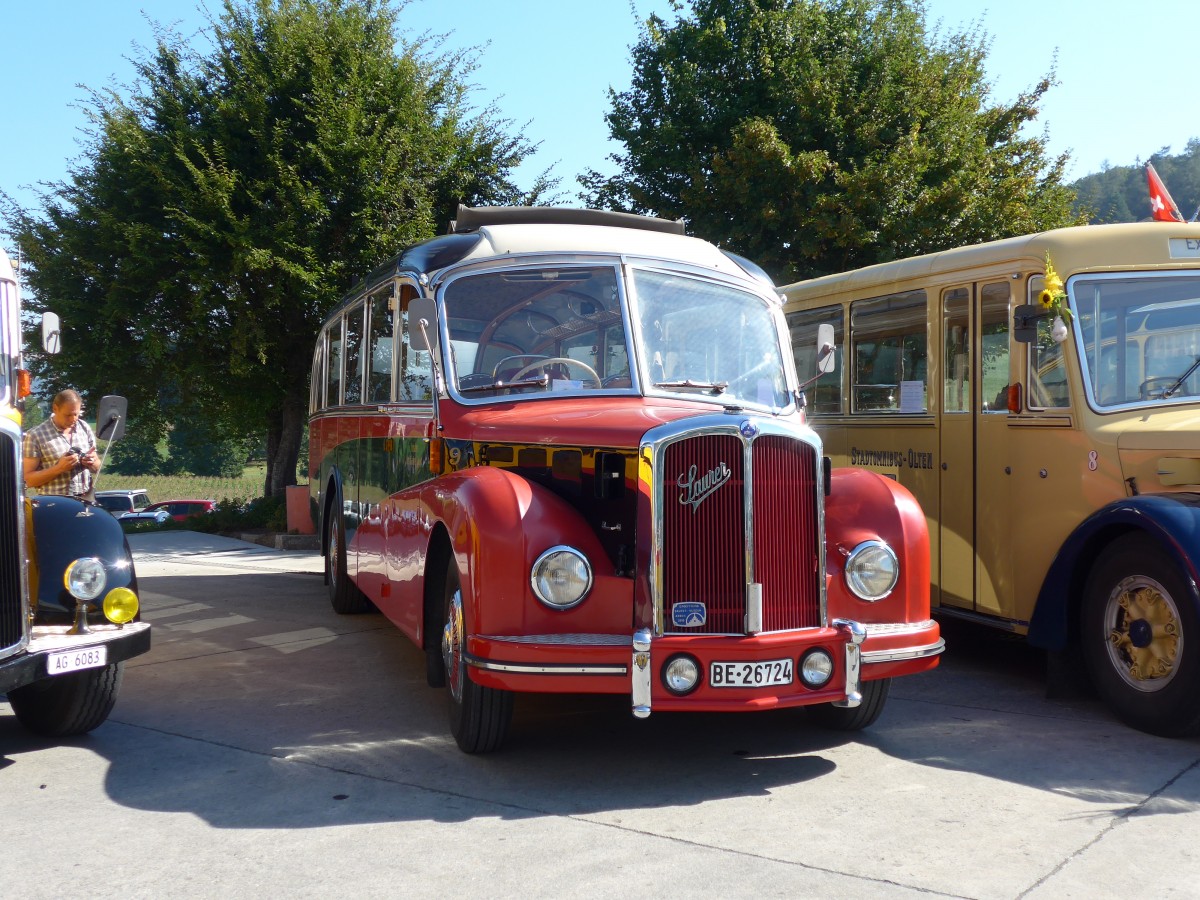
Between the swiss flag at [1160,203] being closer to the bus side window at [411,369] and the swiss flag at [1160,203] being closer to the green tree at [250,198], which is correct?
the bus side window at [411,369]

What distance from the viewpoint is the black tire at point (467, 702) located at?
546 centimetres

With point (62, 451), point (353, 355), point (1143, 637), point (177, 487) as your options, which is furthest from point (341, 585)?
point (177, 487)

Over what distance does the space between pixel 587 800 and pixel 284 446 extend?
17618 mm

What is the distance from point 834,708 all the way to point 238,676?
153 inches

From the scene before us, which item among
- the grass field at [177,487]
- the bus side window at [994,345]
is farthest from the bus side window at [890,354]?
the grass field at [177,487]

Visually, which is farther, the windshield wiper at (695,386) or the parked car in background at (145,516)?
the parked car in background at (145,516)

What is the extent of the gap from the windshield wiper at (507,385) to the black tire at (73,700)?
7.37ft

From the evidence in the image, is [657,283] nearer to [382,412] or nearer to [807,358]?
[382,412]

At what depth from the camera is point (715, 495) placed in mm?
5207

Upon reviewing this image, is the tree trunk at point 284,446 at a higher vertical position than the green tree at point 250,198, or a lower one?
lower

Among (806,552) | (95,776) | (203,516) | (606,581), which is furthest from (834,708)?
(203,516)

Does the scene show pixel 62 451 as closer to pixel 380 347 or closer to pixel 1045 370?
pixel 380 347

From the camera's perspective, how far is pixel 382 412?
8.27m

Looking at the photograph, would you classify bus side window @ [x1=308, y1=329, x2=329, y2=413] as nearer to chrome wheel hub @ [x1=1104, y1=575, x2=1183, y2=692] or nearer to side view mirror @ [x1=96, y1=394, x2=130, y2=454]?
side view mirror @ [x1=96, y1=394, x2=130, y2=454]
